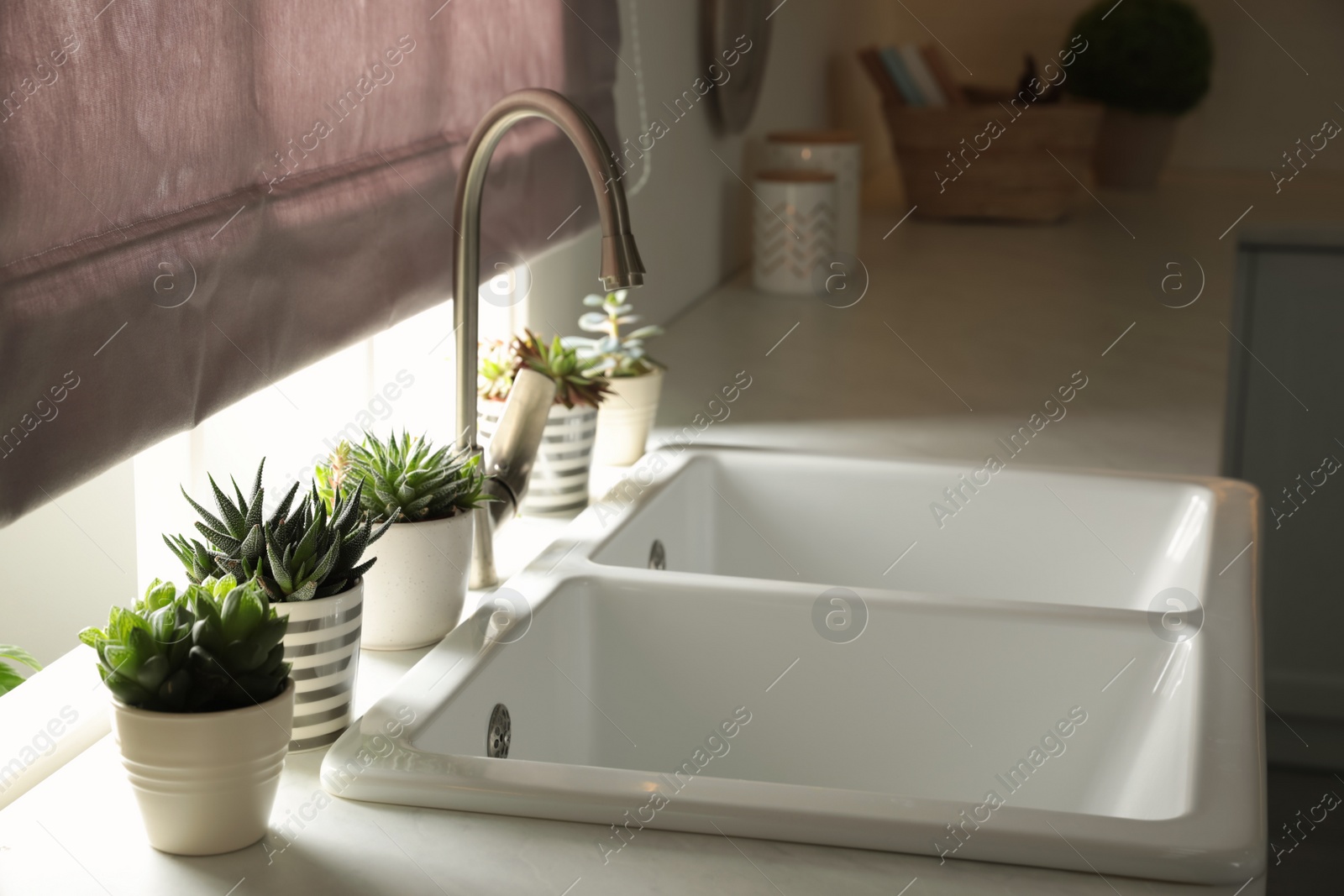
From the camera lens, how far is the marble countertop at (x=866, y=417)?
2.01ft

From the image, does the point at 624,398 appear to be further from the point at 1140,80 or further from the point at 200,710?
the point at 1140,80

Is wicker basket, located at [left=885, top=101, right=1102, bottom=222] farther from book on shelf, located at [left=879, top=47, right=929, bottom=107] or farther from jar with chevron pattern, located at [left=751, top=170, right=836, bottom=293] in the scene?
jar with chevron pattern, located at [left=751, top=170, right=836, bottom=293]

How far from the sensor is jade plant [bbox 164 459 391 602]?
71 centimetres

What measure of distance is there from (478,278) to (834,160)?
1.57 metres

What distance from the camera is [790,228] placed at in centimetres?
225

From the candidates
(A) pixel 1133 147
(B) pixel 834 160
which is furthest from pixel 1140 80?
(B) pixel 834 160

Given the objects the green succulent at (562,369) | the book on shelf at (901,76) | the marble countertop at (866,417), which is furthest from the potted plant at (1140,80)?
the green succulent at (562,369)

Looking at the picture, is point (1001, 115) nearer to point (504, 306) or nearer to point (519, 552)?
point (504, 306)

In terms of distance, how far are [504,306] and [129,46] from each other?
73cm

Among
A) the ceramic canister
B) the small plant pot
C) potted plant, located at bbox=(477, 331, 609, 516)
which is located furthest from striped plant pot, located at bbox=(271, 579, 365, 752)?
the small plant pot

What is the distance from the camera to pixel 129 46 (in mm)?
715

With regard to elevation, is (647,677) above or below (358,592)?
below

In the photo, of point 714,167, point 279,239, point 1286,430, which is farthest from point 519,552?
point 1286,430

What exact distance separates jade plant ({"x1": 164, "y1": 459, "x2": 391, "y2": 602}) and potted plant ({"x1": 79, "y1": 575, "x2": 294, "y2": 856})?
0.27 ft
